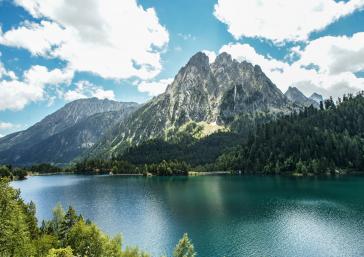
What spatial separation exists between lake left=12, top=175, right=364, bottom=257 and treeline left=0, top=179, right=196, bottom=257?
26.4 m

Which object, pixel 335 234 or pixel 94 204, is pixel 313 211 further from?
pixel 94 204

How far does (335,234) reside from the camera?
328ft

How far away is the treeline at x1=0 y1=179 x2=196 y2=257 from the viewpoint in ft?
145

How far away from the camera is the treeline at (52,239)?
Answer: 44.3 m

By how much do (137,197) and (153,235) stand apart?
79.5 meters

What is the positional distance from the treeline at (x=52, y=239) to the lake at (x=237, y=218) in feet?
86.5

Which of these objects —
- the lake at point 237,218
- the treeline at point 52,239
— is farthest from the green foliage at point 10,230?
the lake at point 237,218

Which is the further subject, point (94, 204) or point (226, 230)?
point (94, 204)

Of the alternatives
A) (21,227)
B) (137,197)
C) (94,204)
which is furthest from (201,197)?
(21,227)

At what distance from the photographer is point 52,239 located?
2510 inches

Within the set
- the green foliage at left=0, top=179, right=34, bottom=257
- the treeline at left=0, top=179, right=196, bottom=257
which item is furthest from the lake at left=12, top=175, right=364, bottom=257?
the green foliage at left=0, top=179, right=34, bottom=257

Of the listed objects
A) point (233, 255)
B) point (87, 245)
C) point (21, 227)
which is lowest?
point (233, 255)

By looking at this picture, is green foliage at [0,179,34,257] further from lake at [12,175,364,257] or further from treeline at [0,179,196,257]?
lake at [12,175,364,257]

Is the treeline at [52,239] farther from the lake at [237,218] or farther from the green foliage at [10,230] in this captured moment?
the lake at [237,218]
